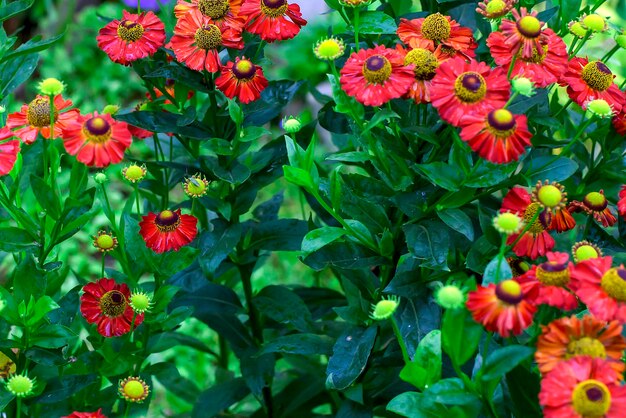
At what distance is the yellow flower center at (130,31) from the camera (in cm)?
137

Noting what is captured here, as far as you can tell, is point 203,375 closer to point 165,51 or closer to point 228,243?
point 228,243

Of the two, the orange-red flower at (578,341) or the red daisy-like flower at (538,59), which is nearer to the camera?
the orange-red flower at (578,341)

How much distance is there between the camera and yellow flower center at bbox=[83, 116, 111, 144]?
1188mm

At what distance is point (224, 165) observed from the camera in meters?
1.50

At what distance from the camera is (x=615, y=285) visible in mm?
1010

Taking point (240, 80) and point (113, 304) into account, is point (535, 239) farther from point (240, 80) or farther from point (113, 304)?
point (113, 304)

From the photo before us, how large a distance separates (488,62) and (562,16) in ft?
0.47

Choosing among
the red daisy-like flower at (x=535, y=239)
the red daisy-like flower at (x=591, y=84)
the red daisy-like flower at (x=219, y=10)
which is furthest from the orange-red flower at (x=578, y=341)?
the red daisy-like flower at (x=219, y=10)

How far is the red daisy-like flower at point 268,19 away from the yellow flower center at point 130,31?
165 mm

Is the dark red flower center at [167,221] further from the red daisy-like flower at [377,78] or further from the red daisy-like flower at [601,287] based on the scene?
the red daisy-like flower at [601,287]

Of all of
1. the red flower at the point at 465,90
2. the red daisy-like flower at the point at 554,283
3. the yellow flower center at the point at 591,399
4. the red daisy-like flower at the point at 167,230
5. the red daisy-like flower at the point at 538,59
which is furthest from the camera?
the red daisy-like flower at the point at 167,230

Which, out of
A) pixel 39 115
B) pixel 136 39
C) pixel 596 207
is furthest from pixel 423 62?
pixel 39 115

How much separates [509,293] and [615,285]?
0.14 meters

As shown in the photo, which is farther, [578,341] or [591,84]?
[591,84]
